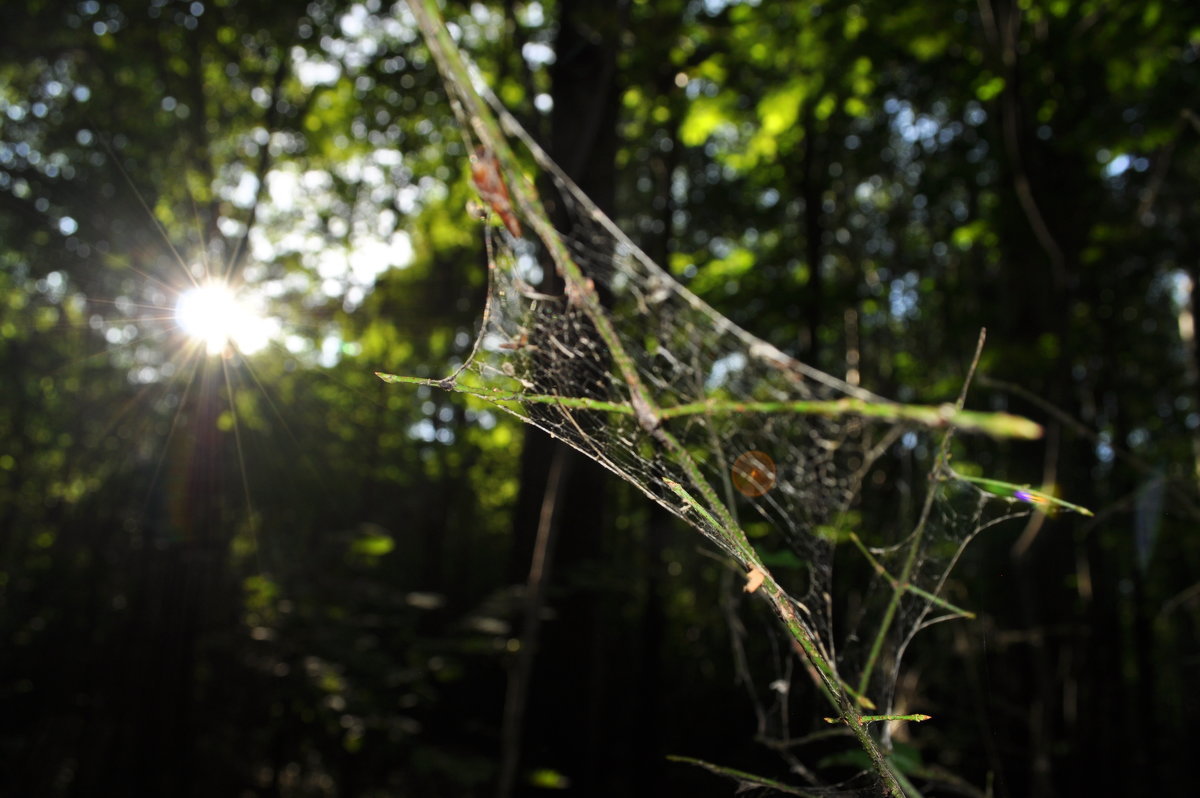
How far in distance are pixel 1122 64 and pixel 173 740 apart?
24.6ft

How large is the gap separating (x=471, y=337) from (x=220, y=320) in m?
3.28

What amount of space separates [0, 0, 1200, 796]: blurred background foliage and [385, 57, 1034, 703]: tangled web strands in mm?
169

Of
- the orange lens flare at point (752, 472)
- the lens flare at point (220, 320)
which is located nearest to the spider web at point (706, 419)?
the orange lens flare at point (752, 472)

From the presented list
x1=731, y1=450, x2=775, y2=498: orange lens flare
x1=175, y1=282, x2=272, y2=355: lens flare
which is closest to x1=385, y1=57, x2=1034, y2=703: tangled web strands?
x1=731, y1=450, x2=775, y2=498: orange lens flare

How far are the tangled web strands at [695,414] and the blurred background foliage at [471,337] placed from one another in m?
0.17

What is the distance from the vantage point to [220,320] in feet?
16.1

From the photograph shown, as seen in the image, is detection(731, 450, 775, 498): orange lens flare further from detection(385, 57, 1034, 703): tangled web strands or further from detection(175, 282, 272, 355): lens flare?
detection(175, 282, 272, 355): lens flare

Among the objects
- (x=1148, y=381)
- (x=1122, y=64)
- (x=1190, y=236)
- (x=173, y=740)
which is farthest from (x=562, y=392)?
(x=1148, y=381)

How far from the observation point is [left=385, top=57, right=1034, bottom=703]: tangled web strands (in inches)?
26.8

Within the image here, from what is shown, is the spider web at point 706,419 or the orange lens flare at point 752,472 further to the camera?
the orange lens flare at point 752,472

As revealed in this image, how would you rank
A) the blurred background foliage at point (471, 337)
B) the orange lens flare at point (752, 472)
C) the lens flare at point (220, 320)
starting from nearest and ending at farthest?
the orange lens flare at point (752, 472), the blurred background foliage at point (471, 337), the lens flare at point (220, 320)

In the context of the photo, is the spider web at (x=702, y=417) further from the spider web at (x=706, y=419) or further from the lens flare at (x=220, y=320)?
the lens flare at (x=220, y=320)

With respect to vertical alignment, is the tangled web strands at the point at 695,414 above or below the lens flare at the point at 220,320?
below

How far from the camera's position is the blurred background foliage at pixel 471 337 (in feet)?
11.8
